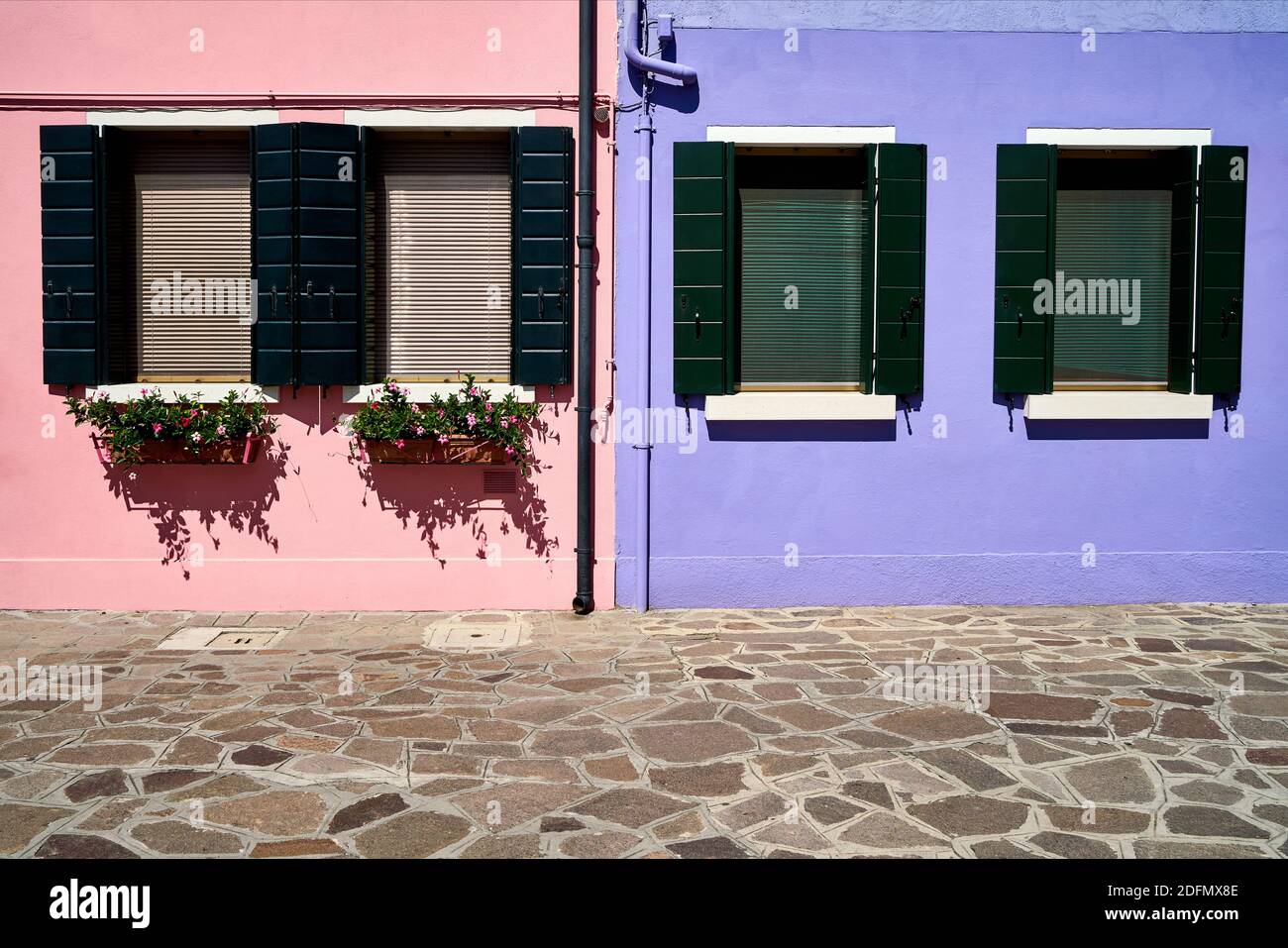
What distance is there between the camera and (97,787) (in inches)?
201

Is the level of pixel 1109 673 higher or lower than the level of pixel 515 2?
lower

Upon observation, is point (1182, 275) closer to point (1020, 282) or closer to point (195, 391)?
point (1020, 282)

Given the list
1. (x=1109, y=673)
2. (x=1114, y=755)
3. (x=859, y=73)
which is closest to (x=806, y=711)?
(x=1114, y=755)

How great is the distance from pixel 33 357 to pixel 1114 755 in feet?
23.6

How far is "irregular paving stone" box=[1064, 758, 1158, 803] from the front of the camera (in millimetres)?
5027

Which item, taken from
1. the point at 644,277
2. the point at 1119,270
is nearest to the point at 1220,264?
the point at 1119,270

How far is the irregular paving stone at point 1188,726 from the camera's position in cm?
584

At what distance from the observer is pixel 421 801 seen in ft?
16.3

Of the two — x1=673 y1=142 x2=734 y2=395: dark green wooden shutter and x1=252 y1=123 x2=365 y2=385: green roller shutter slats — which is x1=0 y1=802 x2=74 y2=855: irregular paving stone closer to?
x1=252 y1=123 x2=365 y2=385: green roller shutter slats

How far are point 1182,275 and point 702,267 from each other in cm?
345

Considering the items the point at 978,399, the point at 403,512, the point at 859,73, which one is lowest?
the point at 403,512

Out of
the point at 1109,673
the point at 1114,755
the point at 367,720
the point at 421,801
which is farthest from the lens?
the point at 1109,673

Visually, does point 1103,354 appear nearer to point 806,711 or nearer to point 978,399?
point 978,399

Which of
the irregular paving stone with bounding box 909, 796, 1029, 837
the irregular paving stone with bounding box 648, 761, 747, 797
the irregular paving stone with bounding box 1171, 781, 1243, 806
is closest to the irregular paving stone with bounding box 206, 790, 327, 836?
the irregular paving stone with bounding box 648, 761, 747, 797
